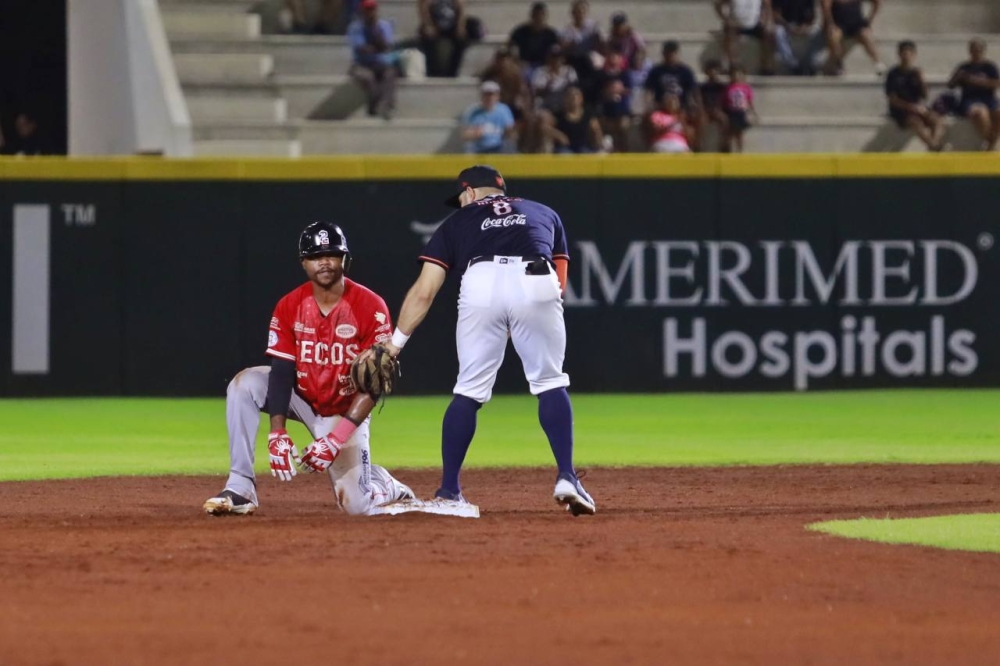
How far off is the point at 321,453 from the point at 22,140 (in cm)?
1556

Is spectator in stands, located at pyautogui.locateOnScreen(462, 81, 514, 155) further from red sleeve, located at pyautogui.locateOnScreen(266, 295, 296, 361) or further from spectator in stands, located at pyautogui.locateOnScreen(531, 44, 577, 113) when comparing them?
red sleeve, located at pyautogui.locateOnScreen(266, 295, 296, 361)

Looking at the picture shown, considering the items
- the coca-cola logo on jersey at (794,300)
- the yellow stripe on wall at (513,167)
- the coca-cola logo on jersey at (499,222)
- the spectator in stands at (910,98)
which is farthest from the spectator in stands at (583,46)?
the coca-cola logo on jersey at (499,222)

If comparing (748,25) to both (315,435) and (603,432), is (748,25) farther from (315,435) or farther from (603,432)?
Answer: (315,435)

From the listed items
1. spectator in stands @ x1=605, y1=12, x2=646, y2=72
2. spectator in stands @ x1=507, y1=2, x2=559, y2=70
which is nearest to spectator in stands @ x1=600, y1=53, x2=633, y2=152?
spectator in stands @ x1=605, y1=12, x2=646, y2=72

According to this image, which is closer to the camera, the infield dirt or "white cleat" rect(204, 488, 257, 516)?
the infield dirt

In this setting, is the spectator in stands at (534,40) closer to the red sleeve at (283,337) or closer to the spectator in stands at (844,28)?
the spectator in stands at (844,28)

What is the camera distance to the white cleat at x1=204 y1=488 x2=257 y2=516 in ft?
27.1

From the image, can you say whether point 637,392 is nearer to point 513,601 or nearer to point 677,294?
point 677,294

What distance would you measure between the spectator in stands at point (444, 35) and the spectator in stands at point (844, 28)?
445 centimetres

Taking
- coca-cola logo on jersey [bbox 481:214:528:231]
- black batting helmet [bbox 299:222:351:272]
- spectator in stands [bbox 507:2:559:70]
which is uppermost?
spectator in stands [bbox 507:2:559:70]

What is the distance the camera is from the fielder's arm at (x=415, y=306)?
810 cm

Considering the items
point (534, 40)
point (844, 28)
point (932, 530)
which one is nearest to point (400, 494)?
point (932, 530)

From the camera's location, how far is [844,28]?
861 inches

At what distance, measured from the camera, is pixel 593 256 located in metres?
16.9
